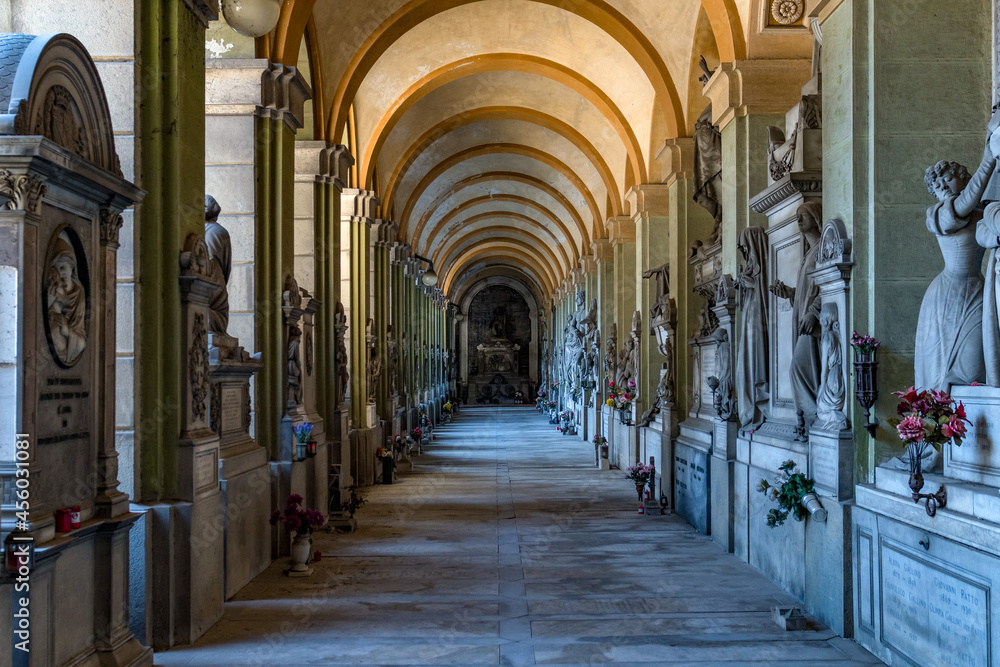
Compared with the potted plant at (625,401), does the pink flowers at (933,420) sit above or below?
above

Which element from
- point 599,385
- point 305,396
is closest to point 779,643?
point 305,396

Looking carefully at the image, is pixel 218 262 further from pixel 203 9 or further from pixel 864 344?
pixel 864 344

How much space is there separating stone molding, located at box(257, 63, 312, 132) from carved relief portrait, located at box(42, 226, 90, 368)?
14.1 feet

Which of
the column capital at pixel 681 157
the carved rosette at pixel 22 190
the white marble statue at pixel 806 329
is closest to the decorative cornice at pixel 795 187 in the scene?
the white marble statue at pixel 806 329

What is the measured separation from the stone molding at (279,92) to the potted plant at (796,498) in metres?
5.96

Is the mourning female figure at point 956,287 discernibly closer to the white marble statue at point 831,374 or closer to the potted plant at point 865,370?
the potted plant at point 865,370

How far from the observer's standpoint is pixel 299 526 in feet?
26.4

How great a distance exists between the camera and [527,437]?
24891 mm

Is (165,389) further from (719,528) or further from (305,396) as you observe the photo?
(719,528)

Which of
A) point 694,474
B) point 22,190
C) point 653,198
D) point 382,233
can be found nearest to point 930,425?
point 22,190

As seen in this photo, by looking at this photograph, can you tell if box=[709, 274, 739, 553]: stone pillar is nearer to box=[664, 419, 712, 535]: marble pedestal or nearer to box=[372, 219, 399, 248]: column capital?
box=[664, 419, 712, 535]: marble pedestal

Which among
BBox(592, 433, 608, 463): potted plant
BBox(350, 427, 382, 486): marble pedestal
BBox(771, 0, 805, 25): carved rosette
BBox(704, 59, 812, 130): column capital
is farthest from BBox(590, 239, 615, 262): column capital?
BBox(771, 0, 805, 25): carved rosette

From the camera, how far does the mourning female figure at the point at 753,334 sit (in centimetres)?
849

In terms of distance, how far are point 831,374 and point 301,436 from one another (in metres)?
5.53
